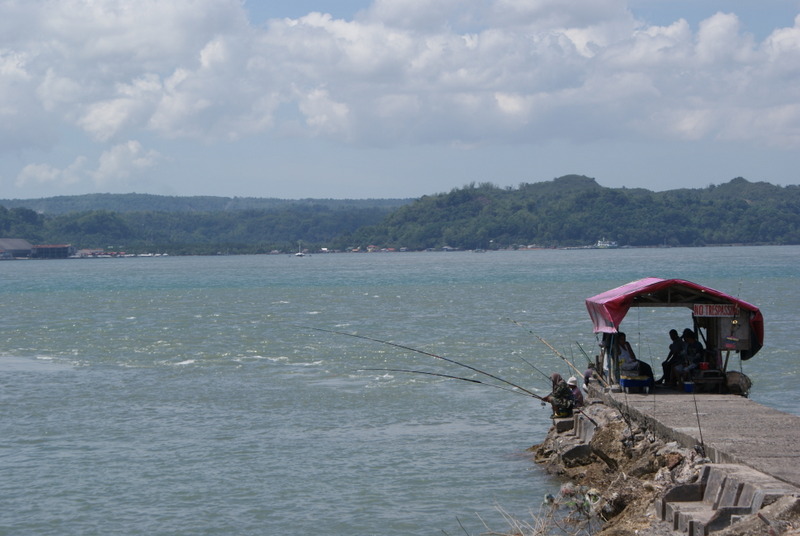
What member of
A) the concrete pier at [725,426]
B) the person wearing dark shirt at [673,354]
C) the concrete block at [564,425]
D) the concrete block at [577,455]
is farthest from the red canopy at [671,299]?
the concrete block at [577,455]

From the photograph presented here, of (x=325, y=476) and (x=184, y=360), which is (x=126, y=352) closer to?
(x=184, y=360)

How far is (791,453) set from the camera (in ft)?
37.8

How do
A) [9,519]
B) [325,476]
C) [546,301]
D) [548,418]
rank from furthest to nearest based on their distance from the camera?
1. [546,301]
2. [548,418]
3. [325,476]
4. [9,519]

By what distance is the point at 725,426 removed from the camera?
13.1 metres

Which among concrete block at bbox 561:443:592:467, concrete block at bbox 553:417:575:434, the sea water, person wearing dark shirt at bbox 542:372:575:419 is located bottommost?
the sea water

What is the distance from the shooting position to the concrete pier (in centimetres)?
1123

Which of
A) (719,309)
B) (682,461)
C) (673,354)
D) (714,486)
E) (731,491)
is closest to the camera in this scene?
(731,491)

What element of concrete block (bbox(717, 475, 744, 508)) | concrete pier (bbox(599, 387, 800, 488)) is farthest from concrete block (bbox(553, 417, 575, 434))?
concrete block (bbox(717, 475, 744, 508))

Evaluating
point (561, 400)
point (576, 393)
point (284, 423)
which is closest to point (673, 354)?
point (576, 393)

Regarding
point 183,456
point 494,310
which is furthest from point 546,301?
point 183,456

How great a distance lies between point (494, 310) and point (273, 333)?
536 inches

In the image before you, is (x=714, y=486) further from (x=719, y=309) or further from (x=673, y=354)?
(x=673, y=354)

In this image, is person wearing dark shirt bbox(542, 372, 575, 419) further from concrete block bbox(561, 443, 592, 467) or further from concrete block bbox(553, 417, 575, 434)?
concrete block bbox(561, 443, 592, 467)

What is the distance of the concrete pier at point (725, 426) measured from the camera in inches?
442
